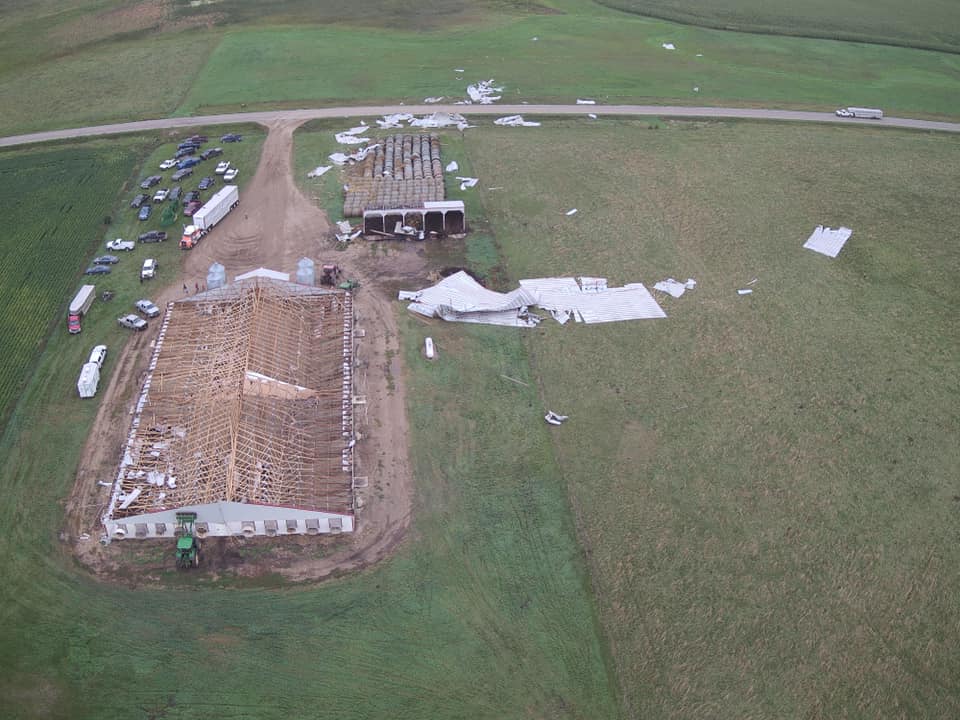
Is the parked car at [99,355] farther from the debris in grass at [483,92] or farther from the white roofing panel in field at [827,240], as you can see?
the white roofing panel in field at [827,240]

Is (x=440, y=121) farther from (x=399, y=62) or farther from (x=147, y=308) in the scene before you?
(x=147, y=308)

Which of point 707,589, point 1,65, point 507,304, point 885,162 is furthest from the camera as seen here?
point 1,65

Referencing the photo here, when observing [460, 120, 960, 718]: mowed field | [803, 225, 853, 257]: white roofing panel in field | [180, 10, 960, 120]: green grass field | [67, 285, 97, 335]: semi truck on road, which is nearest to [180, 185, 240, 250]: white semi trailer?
[67, 285, 97, 335]: semi truck on road

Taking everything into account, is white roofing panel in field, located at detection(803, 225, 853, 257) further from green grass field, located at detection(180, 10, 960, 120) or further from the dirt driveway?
the dirt driveway

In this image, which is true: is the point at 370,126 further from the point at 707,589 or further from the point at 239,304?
the point at 707,589

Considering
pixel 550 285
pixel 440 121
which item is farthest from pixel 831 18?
pixel 550 285

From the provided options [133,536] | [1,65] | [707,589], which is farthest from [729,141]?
[1,65]

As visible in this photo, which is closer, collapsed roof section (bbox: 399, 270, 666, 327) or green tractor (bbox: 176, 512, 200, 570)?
green tractor (bbox: 176, 512, 200, 570)
